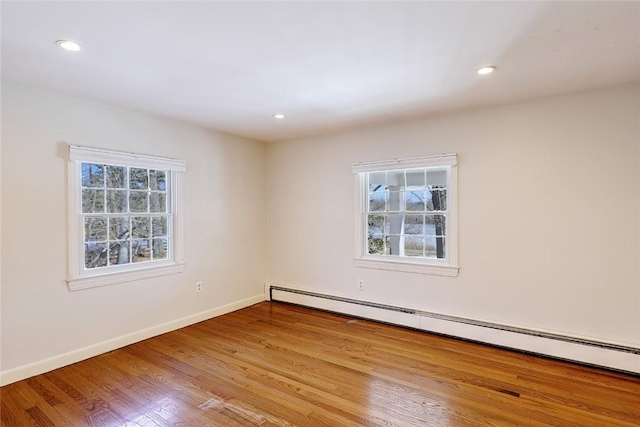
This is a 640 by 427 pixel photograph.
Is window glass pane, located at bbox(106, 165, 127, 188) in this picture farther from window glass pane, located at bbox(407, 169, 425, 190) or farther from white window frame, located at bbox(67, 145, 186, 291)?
window glass pane, located at bbox(407, 169, 425, 190)

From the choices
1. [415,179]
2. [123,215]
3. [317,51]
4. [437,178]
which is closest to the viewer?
[317,51]

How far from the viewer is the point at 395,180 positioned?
4121mm

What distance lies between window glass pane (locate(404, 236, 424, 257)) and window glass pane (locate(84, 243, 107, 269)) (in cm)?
329

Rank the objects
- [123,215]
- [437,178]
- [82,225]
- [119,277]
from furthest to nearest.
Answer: [437,178] < [123,215] < [119,277] < [82,225]

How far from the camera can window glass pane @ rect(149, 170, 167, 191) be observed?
148 inches

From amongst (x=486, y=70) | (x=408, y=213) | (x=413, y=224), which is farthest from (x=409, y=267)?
(x=486, y=70)

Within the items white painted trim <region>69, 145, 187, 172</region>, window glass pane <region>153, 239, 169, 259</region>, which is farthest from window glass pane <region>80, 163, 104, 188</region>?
window glass pane <region>153, 239, 169, 259</region>

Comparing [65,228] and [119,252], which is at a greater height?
[65,228]

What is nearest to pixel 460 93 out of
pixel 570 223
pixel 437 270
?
pixel 570 223

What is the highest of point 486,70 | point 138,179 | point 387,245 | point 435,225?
point 486,70

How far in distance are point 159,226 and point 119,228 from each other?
17.9 inches

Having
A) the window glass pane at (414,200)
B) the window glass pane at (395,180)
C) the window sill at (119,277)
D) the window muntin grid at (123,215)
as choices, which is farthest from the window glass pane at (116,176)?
the window glass pane at (414,200)

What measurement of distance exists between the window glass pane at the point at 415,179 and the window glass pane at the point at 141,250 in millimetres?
3099

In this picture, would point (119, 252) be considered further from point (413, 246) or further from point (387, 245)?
point (413, 246)
